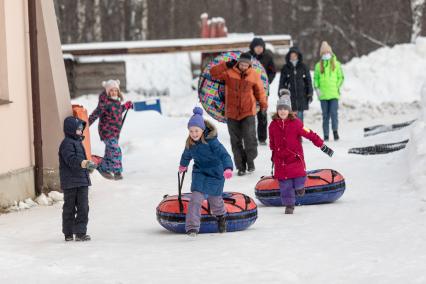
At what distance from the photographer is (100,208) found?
11883mm

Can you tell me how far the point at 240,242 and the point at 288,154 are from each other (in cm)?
227

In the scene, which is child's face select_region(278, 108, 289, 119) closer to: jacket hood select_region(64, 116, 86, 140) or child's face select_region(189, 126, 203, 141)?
child's face select_region(189, 126, 203, 141)

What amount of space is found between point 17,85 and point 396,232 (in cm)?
513

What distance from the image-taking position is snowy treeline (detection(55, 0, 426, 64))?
3906 cm

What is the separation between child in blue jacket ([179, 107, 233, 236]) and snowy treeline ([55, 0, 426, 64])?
26.5 metres

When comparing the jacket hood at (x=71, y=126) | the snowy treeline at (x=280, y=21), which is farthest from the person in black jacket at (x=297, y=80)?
the snowy treeline at (x=280, y=21)

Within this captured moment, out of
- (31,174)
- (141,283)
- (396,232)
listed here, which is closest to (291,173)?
(396,232)

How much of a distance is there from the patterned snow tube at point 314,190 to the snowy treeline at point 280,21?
24399mm

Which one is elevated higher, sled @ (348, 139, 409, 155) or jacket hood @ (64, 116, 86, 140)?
jacket hood @ (64, 116, 86, 140)

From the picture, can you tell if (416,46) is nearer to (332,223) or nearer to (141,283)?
(332,223)

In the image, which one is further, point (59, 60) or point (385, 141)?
point (385, 141)

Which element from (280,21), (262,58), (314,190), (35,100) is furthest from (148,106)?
(280,21)

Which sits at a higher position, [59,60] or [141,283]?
[59,60]

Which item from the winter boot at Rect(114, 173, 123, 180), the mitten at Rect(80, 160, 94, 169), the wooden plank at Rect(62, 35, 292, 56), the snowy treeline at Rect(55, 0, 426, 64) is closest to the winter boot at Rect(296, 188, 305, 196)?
the mitten at Rect(80, 160, 94, 169)
